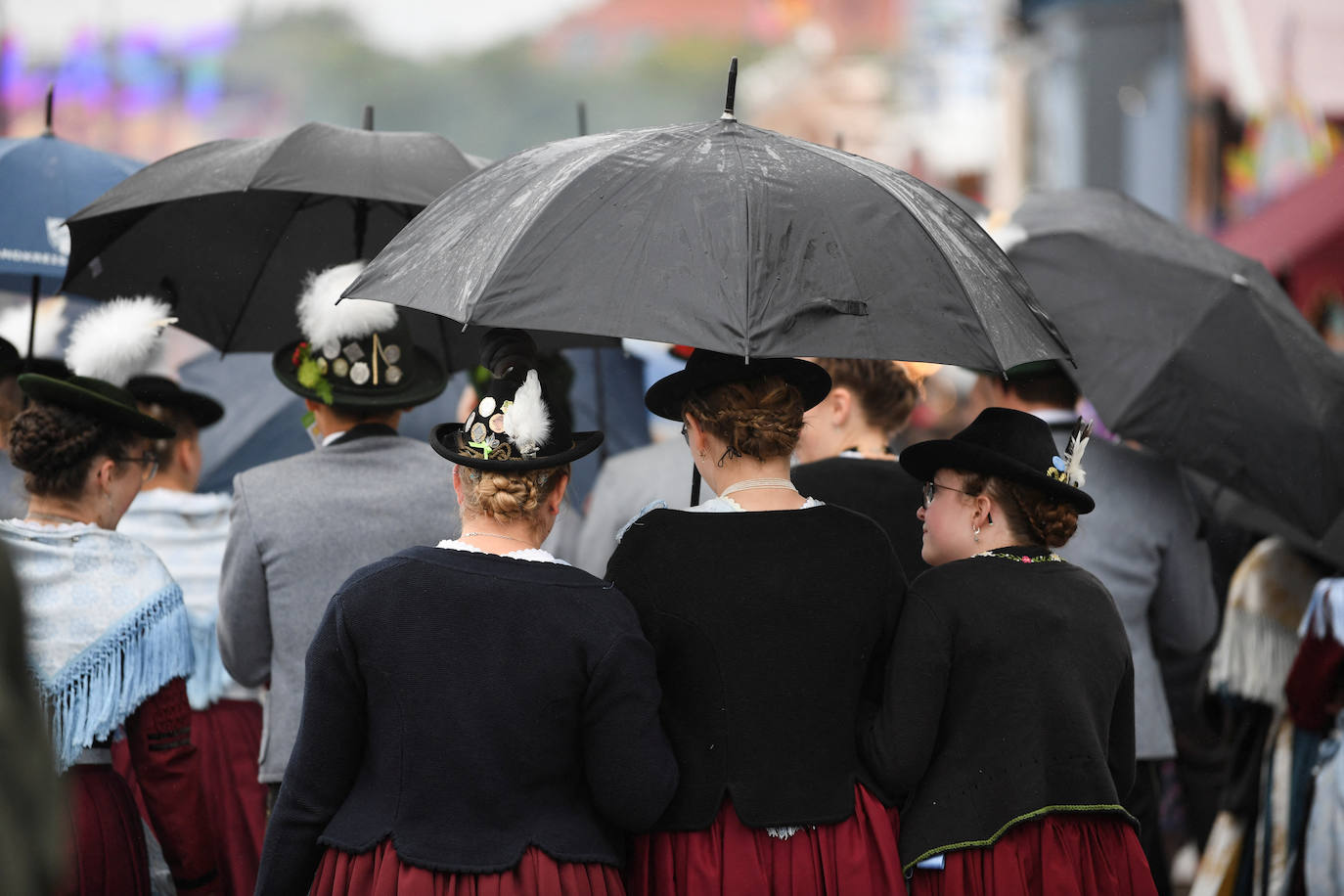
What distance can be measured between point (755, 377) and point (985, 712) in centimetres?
82

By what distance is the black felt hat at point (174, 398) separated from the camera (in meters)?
4.09

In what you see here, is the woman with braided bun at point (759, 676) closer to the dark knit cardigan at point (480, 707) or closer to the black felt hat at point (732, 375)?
the black felt hat at point (732, 375)

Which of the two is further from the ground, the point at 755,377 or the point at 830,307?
the point at 830,307

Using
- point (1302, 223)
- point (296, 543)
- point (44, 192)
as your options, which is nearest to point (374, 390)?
point (296, 543)

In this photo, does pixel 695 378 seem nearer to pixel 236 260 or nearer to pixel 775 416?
pixel 775 416

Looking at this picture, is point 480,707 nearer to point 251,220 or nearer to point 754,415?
point 754,415

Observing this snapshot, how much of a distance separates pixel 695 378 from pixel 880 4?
40711 millimetres

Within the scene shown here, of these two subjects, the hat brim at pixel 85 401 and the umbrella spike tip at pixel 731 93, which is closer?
the umbrella spike tip at pixel 731 93

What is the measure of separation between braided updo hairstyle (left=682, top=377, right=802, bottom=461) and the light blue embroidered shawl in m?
1.42

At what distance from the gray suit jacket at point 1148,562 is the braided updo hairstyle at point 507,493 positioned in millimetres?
1969

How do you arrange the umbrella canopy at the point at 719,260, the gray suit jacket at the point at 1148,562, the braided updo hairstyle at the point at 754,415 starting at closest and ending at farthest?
1. the umbrella canopy at the point at 719,260
2. the braided updo hairstyle at the point at 754,415
3. the gray suit jacket at the point at 1148,562

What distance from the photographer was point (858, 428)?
3.75 metres

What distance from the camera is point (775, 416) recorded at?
2754 mm

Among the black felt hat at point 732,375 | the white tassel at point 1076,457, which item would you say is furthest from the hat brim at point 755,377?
the white tassel at point 1076,457
